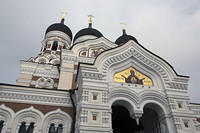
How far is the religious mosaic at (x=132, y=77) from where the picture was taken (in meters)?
8.99

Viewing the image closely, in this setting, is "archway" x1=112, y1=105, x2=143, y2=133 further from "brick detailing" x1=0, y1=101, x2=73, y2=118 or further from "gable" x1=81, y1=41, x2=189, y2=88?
"brick detailing" x1=0, y1=101, x2=73, y2=118

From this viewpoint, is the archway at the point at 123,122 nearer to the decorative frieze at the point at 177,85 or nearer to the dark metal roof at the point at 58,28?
the decorative frieze at the point at 177,85

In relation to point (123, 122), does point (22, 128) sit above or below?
below

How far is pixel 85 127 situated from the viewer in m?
6.94

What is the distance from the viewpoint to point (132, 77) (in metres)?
9.16

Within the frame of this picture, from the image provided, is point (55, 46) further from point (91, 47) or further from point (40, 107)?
point (40, 107)

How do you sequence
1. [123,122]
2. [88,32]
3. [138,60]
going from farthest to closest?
[88,32]
[123,122]
[138,60]

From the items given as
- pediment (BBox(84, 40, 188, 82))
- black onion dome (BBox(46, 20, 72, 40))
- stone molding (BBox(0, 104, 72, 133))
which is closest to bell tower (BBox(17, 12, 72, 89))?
black onion dome (BBox(46, 20, 72, 40))

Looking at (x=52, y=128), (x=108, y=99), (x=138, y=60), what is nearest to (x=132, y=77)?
(x=138, y=60)

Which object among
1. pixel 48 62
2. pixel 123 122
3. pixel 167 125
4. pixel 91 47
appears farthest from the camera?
pixel 48 62

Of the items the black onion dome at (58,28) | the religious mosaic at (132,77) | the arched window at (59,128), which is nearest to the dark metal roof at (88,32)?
the black onion dome at (58,28)

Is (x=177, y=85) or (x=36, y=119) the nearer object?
(x=36, y=119)

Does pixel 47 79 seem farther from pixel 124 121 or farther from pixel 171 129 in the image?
pixel 171 129

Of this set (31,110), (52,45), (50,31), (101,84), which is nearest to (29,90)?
(31,110)
